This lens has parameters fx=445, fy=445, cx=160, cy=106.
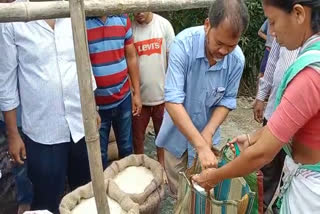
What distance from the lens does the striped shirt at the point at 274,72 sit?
8.66 ft

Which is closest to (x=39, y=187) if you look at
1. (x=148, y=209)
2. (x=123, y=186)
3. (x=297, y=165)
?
(x=123, y=186)

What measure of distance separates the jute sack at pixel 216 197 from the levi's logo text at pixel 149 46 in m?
1.32

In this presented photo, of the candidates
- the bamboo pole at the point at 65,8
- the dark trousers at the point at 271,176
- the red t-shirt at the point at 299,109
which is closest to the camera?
the red t-shirt at the point at 299,109

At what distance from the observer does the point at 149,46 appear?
330cm

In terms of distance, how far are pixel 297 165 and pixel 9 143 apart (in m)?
1.59

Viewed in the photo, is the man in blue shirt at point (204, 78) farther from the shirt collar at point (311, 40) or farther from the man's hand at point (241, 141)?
the shirt collar at point (311, 40)

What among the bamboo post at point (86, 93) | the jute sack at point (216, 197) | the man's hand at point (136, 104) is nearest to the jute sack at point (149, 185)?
the jute sack at point (216, 197)

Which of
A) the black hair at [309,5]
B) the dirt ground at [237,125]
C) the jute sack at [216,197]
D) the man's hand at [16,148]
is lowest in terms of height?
the dirt ground at [237,125]

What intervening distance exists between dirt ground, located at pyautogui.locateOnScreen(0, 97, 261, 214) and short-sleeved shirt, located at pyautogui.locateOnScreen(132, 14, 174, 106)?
2.15ft

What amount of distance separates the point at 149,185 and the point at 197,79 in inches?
24.0

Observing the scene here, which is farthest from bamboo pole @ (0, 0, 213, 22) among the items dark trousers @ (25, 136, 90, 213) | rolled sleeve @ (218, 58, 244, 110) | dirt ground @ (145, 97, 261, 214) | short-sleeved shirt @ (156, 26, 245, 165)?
dirt ground @ (145, 97, 261, 214)

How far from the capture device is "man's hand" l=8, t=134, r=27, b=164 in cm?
247

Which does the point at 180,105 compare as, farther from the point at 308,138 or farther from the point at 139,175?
the point at 308,138

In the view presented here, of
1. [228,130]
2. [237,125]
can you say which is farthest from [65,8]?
[237,125]
